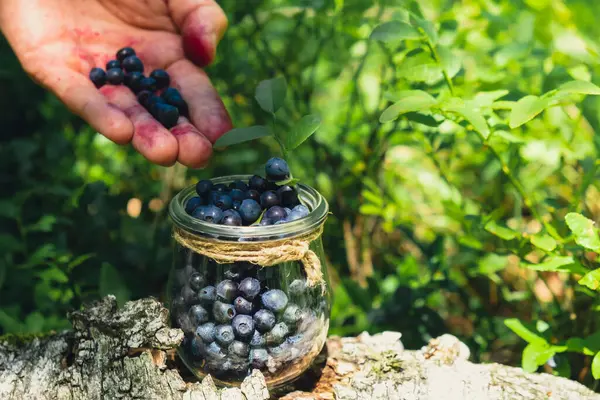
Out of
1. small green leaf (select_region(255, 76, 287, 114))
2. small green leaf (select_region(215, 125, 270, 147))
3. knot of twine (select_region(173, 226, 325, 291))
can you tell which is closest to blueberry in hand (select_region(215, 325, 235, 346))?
knot of twine (select_region(173, 226, 325, 291))

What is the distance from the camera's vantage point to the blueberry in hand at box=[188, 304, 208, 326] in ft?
3.65

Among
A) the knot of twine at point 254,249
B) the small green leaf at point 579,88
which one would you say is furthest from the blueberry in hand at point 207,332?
the small green leaf at point 579,88

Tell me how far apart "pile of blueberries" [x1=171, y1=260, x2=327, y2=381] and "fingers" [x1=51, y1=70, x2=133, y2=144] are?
360 mm

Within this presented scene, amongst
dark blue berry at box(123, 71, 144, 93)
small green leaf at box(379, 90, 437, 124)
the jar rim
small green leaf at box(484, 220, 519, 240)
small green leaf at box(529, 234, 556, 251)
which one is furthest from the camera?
dark blue berry at box(123, 71, 144, 93)

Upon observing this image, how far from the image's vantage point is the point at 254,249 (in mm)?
1071

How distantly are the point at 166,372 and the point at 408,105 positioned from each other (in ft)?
2.06

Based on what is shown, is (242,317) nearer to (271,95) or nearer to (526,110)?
(271,95)

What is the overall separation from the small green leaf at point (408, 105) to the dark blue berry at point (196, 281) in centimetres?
40

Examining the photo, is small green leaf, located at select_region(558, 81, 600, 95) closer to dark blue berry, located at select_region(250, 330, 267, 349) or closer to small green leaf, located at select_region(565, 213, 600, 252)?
small green leaf, located at select_region(565, 213, 600, 252)

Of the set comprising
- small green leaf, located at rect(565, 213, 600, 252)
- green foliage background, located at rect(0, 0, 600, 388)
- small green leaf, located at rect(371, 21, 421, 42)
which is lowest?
green foliage background, located at rect(0, 0, 600, 388)

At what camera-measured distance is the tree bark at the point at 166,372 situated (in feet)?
3.71

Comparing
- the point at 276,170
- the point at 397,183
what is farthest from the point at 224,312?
the point at 397,183

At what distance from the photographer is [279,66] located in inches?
82.1

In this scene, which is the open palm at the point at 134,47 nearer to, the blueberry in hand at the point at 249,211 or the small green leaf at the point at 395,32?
the blueberry in hand at the point at 249,211
